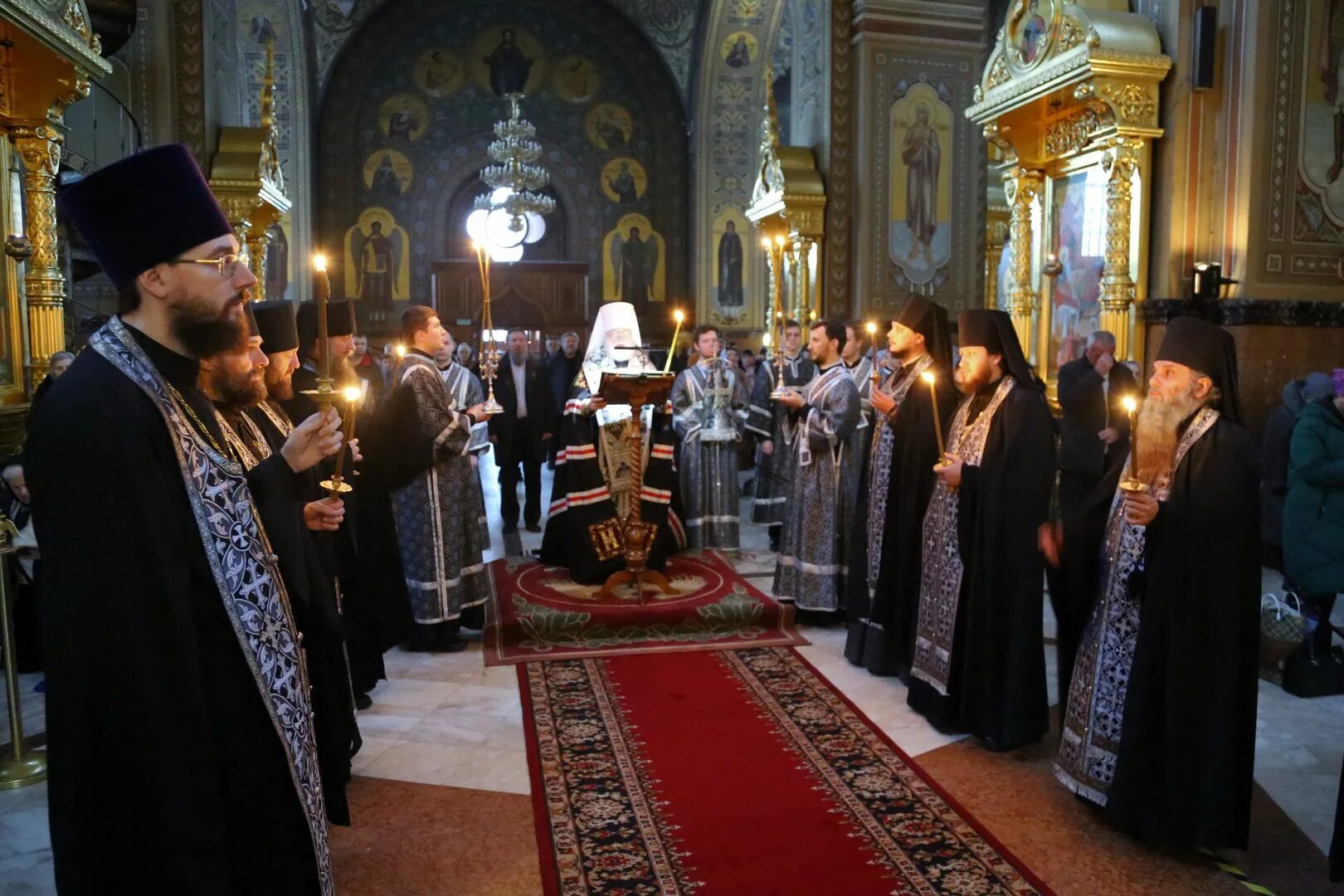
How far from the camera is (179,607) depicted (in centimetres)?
176

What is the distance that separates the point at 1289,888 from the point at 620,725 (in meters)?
2.49

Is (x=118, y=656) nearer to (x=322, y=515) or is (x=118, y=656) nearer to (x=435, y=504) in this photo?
(x=322, y=515)

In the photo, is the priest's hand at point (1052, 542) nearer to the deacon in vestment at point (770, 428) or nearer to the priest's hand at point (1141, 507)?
the priest's hand at point (1141, 507)

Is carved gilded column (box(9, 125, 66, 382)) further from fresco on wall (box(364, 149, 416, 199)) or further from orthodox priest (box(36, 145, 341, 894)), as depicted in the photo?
fresco on wall (box(364, 149, 416, 199))

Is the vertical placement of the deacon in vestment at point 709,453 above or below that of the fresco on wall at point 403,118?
below

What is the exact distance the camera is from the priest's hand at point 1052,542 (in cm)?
365

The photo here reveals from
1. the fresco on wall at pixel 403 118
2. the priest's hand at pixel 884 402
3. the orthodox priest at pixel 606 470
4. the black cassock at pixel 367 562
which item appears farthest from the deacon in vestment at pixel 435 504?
the fresco on wall at pixel 403 118

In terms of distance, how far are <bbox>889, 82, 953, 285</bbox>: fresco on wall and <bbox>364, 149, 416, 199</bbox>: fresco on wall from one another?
10271mm

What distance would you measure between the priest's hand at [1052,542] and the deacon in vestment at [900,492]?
1.08 meters

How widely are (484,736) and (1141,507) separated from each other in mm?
2753

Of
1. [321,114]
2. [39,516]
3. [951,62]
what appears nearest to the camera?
[39,516]

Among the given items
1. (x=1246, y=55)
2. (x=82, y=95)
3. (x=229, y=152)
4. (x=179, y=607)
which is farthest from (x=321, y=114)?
(x=179, y=607)

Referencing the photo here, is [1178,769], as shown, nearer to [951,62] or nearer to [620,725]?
[620,725]

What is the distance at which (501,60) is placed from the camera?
58.6 feet
